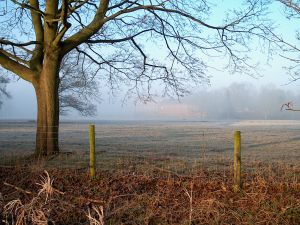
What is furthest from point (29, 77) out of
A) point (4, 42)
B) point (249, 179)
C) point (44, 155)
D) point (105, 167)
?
point (249, 179)

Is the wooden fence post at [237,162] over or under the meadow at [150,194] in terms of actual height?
over

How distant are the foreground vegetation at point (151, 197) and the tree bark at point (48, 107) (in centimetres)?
390

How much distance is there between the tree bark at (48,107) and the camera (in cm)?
1642

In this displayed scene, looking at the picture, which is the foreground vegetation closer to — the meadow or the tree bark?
the meadow

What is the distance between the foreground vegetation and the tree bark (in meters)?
3.90

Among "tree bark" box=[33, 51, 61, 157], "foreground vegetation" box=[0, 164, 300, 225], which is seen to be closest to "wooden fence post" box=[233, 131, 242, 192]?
"foreground vegetation" box=[0, 164, 300, 225]

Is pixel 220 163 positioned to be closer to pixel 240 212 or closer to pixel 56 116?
pixel 240 212

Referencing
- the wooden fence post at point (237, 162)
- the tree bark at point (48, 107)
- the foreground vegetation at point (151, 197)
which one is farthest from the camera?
the tree bark at point (48, 107)

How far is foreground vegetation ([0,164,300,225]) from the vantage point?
7.46 metres

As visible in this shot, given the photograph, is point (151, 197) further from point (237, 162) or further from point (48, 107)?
point (48, 107)

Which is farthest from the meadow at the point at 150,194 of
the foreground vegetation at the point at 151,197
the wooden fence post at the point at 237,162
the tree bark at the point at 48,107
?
the tree bark at the point at 48,107

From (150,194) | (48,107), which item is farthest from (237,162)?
(48,107)

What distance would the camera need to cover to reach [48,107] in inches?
654

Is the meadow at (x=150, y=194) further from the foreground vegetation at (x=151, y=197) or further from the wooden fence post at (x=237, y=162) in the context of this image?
the wooden fence post at (x=237, y=162)
